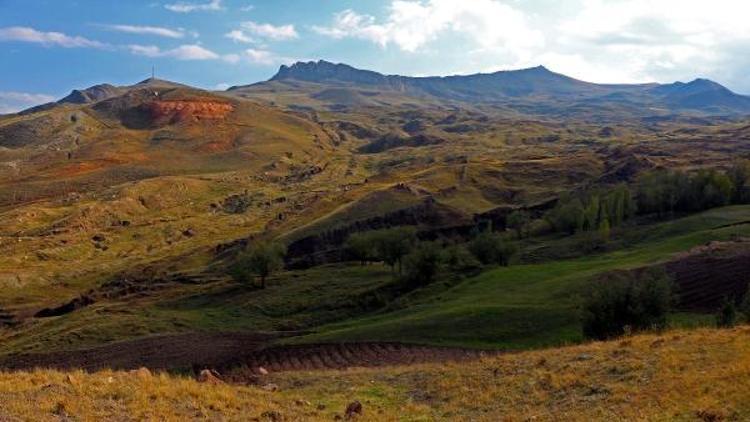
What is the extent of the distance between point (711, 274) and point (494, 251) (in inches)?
1255

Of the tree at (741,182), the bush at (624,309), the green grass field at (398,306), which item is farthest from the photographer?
the tree at (741,182)

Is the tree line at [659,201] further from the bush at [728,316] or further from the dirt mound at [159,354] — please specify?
the bush at [728,316]

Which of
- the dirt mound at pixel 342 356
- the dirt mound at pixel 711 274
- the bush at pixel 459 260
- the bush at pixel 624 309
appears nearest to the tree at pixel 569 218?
the bush at pixel 459 260

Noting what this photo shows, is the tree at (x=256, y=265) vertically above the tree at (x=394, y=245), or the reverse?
the tree at (x=394, y=245)

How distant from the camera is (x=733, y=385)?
20484mm

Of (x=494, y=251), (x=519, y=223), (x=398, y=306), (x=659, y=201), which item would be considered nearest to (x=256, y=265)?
(x=398, y=306)

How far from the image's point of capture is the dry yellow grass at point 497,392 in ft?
68.3

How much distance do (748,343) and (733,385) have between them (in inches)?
250

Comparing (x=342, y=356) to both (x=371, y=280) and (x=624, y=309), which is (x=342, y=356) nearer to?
(x=624, y=309)

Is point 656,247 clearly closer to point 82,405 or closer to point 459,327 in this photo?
point 459,327

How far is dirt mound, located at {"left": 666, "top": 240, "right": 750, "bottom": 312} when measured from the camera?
55156 millimetres

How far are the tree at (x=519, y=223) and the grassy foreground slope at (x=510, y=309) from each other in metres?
29.6

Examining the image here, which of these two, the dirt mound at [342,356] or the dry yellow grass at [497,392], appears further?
the dirt mound at [342,356]

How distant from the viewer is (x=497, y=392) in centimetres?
2614
